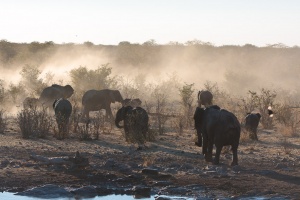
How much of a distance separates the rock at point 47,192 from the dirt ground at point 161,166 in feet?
1.17

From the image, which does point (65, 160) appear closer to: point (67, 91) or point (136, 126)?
point (136, 126)

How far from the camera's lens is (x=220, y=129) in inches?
526

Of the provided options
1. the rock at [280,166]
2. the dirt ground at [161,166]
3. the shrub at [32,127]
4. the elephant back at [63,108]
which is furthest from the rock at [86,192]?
the elephant back at [63,108]

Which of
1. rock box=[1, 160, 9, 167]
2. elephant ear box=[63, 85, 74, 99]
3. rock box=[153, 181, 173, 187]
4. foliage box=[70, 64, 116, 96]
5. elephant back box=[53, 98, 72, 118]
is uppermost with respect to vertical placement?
foliage box=[70, 64, 116, 96]

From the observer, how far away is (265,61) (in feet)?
223

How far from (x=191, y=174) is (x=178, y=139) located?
555 cm

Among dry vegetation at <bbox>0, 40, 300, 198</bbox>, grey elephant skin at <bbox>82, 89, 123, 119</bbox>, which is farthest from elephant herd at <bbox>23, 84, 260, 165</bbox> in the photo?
dry vegetation at <bbox>0, 40, 300, 198</bbox>

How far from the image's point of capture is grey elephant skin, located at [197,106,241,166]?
43.7 feet

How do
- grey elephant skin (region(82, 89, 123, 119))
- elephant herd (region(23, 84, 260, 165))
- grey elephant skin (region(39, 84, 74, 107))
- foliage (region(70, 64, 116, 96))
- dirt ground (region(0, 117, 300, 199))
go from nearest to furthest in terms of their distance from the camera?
dirt ground (region(0, 117, 300, 199))
elephant herd (region(23, 84, 260, 165))
grey elephant skin (region(82, 89, 123, 119))
grey elephant skin (region(39, 84, 74, 107))
foliage (region(70, 64, 116, 96))

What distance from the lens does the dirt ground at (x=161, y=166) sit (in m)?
12.0

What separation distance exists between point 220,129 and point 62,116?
249 inches

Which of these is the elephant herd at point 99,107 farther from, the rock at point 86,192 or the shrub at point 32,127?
the rock at point 86,192

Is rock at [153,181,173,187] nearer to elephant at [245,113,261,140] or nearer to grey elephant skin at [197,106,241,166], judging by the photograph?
grey elephant skin at [197,106,241,166]


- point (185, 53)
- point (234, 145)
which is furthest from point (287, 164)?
point (185, 53)
